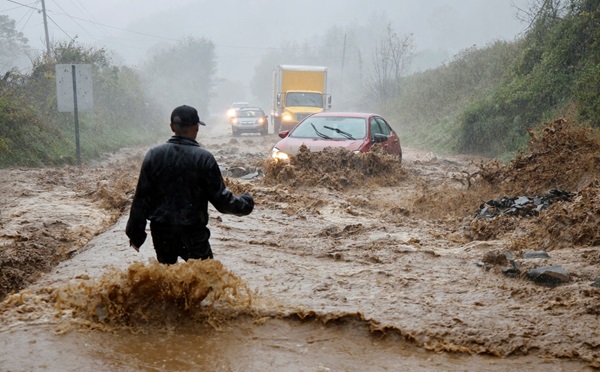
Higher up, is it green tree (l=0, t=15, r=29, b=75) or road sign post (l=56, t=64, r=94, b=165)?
green tree (l=0, t=15, r=29, b=75)

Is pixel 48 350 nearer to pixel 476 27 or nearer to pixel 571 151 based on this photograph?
pixel 571 151

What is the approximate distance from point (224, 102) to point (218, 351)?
122m

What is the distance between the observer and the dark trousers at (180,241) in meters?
4.52

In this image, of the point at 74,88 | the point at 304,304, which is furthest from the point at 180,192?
the point at 74,88

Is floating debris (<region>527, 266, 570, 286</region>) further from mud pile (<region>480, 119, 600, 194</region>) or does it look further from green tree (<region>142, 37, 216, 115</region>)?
green tree (<region>142, 37, 216, 115</region>)

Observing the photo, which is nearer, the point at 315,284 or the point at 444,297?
the point at 444,297

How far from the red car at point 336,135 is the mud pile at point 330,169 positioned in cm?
18

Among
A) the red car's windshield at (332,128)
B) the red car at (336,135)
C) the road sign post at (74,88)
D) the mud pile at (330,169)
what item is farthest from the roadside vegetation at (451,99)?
the red car's windshield at (332,128)

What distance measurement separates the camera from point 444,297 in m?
5.83

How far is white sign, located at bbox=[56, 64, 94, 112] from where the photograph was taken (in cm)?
1772

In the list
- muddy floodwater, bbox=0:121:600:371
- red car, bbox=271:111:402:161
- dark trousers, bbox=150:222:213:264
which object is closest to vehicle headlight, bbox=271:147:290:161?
red car, bbox=271:111:402:161

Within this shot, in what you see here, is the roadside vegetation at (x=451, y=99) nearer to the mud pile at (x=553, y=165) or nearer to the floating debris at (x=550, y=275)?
the mud pile at (x=553, y=165)

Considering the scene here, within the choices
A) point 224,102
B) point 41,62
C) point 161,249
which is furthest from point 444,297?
point 224,102

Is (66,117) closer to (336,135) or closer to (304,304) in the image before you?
(336,135)
